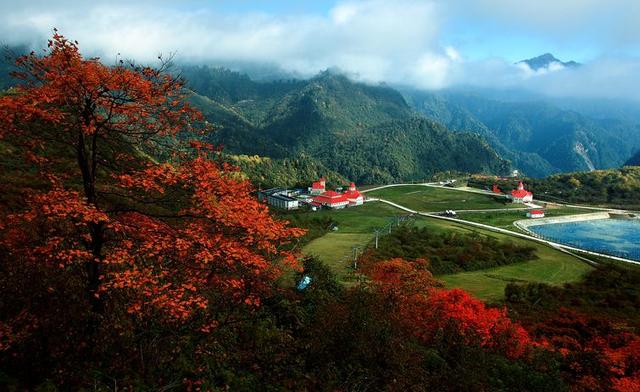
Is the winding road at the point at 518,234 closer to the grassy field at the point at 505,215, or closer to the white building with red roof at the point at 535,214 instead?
the grassy field at the point at 505,215

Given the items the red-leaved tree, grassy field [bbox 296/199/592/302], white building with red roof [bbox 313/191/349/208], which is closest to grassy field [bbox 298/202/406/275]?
grassy field [bbox 296/199/592/302]

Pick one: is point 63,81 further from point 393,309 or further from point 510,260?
point 510,260

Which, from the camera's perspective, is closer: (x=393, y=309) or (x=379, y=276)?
(x=393, y=309)

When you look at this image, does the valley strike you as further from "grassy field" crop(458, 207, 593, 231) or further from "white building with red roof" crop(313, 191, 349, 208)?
"white building with red roof" crop(313, 191, 349, 208)

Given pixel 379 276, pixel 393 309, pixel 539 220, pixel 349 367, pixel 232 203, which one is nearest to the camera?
pixel 232 203

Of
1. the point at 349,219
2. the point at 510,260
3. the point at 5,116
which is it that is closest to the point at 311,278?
the point at 5,116
